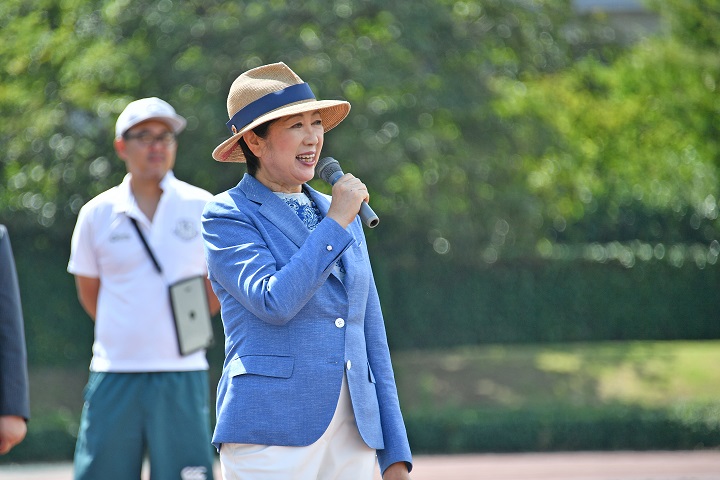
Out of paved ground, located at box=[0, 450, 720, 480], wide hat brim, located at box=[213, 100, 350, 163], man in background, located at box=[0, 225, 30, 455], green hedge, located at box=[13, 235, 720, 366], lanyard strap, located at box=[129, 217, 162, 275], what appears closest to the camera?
wide hat brim, located at box=[213, 100, 350, 163]

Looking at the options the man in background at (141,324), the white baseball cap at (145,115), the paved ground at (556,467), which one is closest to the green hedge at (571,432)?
the paved ground at (556,467)

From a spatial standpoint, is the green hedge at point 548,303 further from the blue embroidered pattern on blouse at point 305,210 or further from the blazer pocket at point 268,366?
the blazer pocket at point 268,366

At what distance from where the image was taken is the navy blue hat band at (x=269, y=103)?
3232mm

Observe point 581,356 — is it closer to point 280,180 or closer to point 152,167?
point 152,167

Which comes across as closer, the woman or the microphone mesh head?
the woman

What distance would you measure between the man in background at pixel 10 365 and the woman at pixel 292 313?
85 cm

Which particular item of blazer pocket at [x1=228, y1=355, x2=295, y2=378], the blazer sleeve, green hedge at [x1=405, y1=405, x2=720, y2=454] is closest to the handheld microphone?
blazer pocket at [x1=228, y1=355, x2=295, y2=378]

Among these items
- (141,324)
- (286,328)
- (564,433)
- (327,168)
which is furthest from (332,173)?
(564,433)

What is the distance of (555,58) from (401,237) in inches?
123

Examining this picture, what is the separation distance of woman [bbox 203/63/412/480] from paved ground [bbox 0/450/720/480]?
729 cm

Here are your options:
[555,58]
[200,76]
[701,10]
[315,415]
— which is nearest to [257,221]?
[315,415]

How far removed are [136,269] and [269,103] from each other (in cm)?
185

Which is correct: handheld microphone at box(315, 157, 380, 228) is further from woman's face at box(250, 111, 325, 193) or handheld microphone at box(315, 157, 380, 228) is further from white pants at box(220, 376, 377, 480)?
white pants at box(220, 376, 377, 480)

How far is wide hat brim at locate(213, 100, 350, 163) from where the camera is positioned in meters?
3.18
